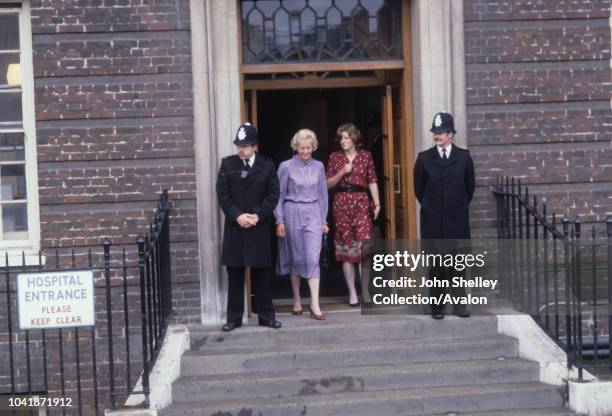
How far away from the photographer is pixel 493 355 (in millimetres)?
9023

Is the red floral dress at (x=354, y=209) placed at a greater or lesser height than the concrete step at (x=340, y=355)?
greater

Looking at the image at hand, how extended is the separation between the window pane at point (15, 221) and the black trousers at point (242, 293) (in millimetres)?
2101

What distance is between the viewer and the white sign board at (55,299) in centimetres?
802

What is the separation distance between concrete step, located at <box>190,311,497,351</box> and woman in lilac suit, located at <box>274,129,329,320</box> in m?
0.41

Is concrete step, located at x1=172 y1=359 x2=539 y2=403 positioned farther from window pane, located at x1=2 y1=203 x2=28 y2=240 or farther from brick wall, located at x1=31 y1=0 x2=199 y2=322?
window pane, located at x1=2 y1=203 x2=28 y2=240

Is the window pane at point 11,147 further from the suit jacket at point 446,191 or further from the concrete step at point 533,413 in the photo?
the concrete step at point 533,413

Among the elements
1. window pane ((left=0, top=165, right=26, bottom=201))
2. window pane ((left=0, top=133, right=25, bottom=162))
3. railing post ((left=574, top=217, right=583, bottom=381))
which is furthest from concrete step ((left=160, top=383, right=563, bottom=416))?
window pane ((left=0, top=133, right=25, bottom=162))

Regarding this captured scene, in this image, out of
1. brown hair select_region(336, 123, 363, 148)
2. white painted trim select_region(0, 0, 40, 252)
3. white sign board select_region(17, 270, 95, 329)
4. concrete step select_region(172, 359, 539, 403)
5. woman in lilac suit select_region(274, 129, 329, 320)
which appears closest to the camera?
white sign board select_region(17, 270, 95, 329)

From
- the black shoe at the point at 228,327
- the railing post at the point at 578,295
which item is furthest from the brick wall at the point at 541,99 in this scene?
the black shoe at the point at 228,327

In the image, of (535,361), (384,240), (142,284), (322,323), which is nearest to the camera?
(142,284)

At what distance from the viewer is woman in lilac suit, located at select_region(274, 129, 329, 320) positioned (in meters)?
9.60

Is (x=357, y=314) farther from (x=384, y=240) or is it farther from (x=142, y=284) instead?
(x=142, y=284)

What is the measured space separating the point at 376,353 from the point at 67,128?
137 inches

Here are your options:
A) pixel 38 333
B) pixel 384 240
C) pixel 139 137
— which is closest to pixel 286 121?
pixel 384 240
